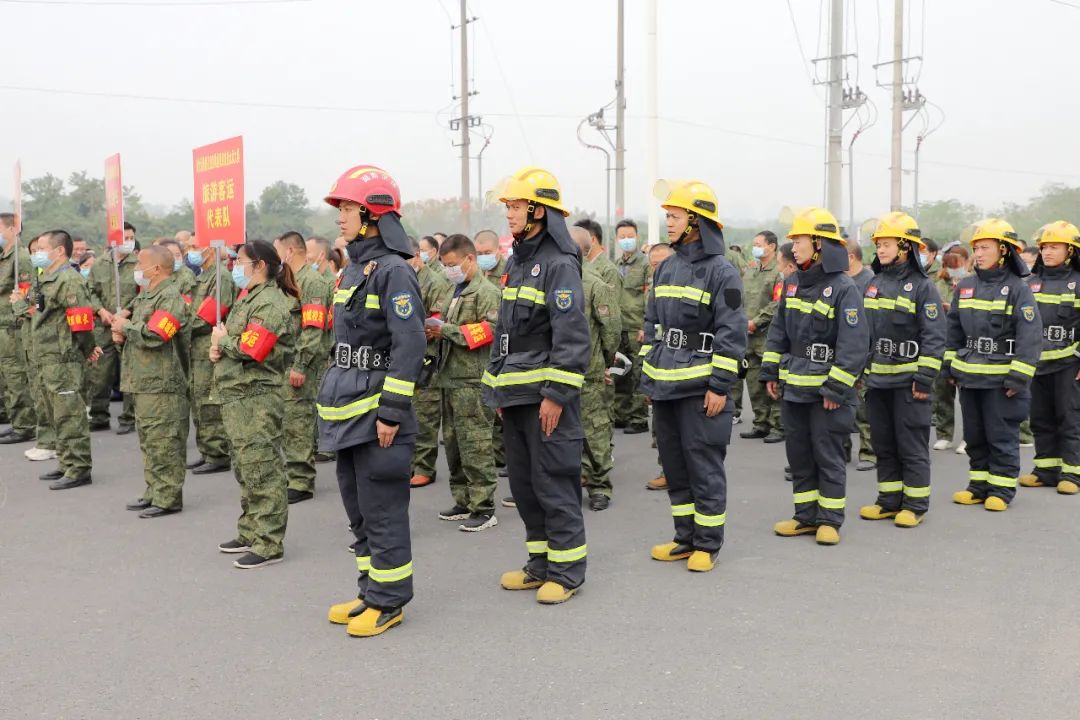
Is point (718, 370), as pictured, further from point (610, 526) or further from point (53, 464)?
point (53, 464)

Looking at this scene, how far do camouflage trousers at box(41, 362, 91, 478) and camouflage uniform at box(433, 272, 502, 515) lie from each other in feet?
12.1

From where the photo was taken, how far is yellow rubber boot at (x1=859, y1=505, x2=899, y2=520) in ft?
23.6

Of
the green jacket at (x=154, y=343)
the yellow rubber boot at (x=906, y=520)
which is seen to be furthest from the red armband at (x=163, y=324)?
the yellow rubber boot at (x=906, y=520)

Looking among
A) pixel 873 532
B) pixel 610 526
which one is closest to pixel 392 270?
pixel 610 526

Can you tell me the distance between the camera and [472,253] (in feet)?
24.6

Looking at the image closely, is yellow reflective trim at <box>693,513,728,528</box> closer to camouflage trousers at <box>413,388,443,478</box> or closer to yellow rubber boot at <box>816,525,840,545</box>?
yellow rubber boot at <box>816,525,840,545</box>

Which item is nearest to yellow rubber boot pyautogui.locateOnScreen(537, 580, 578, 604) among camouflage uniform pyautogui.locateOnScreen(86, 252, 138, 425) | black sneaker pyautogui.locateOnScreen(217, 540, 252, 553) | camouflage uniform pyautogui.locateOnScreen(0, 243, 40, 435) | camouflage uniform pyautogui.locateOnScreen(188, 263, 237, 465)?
black sneaker pyautogui.locateOnScreen(217, 540, 252, 553)

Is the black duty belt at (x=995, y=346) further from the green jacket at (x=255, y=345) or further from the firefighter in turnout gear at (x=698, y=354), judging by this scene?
the green jacket at (x=255, y=345)

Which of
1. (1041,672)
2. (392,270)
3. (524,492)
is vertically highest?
(392,270)

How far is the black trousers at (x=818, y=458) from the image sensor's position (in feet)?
21.6

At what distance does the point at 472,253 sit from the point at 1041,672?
4.80m

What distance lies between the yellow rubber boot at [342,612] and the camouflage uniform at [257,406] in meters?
1.28

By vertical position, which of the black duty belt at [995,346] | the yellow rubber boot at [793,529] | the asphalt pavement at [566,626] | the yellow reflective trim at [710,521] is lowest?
the asphalt pavement at [566,626]

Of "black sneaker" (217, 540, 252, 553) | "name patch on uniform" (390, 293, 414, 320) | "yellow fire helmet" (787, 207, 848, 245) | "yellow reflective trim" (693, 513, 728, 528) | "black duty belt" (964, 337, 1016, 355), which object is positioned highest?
"yellow fire helmet" (787, 207, 848, 245)
